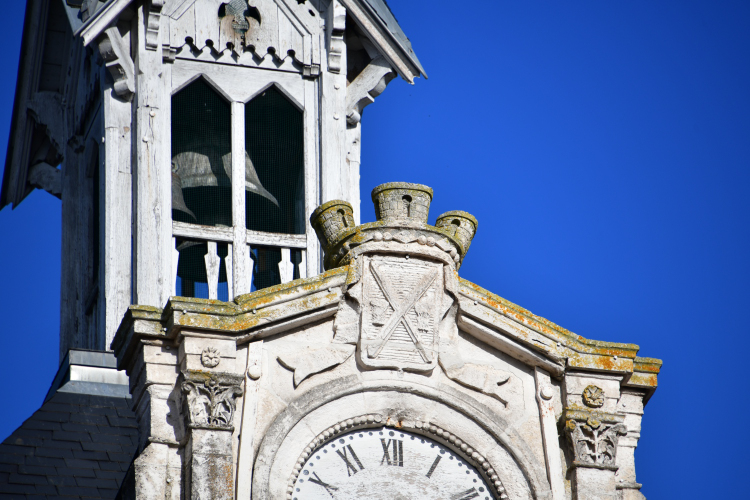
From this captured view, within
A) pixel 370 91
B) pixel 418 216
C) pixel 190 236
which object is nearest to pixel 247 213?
pixel 190 236

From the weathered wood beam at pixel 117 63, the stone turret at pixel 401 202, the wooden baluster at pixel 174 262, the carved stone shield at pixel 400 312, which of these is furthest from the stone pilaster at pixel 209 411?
the weathered wood beam at pixel 117 63

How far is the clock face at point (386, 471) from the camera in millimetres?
12180

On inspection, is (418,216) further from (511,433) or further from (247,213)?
(247,213)

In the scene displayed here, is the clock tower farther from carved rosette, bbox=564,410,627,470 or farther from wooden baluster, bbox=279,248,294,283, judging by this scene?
wooden baluster, bbox=279,248,294,283

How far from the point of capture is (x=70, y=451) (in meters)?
15.4

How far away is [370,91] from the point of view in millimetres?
20984

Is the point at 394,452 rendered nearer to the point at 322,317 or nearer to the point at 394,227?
the point at 322,317

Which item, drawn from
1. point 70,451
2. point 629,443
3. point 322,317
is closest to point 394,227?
point 322,317

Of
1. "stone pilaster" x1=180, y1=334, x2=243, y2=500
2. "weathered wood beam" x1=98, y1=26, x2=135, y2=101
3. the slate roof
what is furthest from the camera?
"weathered wood beam" x1=98, y1=26, x2=135, y2=101

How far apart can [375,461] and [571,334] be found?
1814 mm

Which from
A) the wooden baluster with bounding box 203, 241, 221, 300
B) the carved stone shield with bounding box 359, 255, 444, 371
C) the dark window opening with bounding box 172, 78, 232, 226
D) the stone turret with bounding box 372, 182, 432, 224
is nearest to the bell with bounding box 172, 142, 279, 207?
the dark window opening with bounding box 172, 78, 232, 226

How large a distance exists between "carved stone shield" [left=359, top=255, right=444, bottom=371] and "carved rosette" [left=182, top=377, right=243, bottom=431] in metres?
1.06

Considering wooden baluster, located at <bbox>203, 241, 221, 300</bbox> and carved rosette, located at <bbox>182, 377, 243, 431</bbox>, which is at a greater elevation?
wooden baluster, located at <bbox>203, 241, 221, 300</bbox>

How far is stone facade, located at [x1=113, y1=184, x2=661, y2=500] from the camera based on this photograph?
39.8 ft
